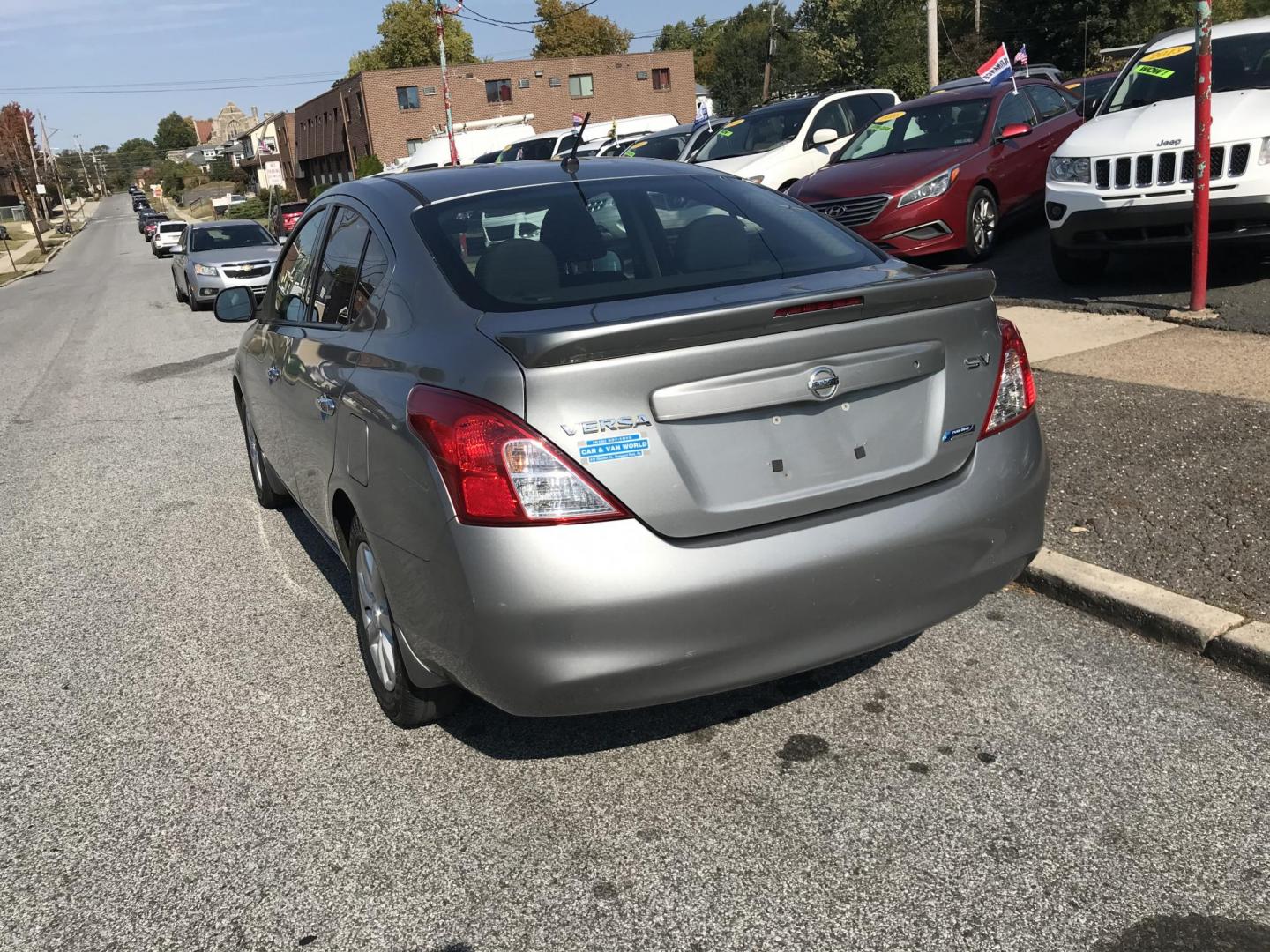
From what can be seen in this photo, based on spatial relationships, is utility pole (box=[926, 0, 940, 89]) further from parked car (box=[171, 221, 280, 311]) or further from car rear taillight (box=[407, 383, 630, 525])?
car rear taillight (box=[407, 383, 630, 525])

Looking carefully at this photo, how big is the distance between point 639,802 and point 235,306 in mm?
3705

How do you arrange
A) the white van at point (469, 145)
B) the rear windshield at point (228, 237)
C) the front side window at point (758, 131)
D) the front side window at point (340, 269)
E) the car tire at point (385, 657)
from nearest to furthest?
the car tire at point (385, 657), the front side window at point (340, 269), the front side window at point (758, 131), the rear windshield at point (228, 237), the white van at point (469, 145)

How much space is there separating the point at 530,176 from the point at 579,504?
1821 millimetres

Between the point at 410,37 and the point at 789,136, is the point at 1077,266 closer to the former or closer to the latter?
the point at 789,136

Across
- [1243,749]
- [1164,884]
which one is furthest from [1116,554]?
[1164,884]

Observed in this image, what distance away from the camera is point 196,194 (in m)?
130

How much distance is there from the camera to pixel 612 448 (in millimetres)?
2795

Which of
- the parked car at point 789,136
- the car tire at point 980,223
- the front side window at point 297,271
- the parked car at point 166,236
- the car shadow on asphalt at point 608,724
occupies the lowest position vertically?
the parked car at point 166,236

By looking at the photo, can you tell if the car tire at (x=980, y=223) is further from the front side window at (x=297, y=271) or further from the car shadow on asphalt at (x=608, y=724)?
the car shadow on asphalt at (x=608, y=724)

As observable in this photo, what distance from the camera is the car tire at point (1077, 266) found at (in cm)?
976

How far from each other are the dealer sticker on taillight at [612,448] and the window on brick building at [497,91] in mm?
63412

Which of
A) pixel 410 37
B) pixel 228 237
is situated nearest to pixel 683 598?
pixel 228 237

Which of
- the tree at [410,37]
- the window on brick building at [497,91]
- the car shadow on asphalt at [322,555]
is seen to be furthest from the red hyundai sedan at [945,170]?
the tree at [410,37]

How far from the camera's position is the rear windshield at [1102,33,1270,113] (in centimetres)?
886
